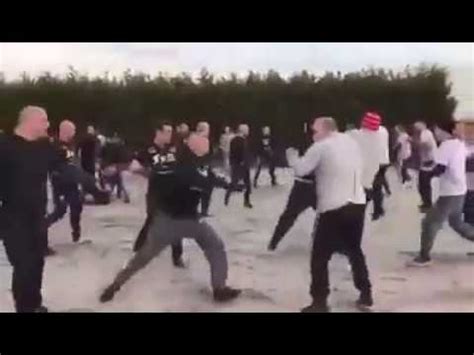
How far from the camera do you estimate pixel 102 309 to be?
3691mm

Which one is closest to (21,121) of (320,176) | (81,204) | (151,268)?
(81,204)

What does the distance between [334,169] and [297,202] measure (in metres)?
0.17

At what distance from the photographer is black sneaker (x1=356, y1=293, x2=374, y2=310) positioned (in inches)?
145

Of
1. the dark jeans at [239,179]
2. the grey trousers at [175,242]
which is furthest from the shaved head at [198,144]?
the grey trousers at [175,242]

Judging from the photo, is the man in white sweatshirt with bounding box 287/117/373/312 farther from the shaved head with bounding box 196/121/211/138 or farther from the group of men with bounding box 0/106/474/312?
the shaved head with bounding box 196/121/211/138

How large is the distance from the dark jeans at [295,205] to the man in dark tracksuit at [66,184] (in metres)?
0.69

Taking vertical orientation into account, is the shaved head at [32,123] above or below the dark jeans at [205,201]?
above

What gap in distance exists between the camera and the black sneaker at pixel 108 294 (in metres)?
3.69

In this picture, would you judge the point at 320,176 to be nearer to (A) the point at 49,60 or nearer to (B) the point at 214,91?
(B) the point at 214,91

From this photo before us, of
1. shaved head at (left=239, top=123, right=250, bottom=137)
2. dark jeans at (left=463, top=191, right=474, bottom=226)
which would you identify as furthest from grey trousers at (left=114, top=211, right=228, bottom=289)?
dark jeans at (left=463, top=191, right=474, bottom=226)

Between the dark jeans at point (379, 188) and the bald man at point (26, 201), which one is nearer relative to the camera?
the bald man at point (26, 201)

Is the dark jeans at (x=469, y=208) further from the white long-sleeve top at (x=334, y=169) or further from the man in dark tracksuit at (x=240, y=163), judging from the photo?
the man in dark tracksuit at (x=240, y=163)
